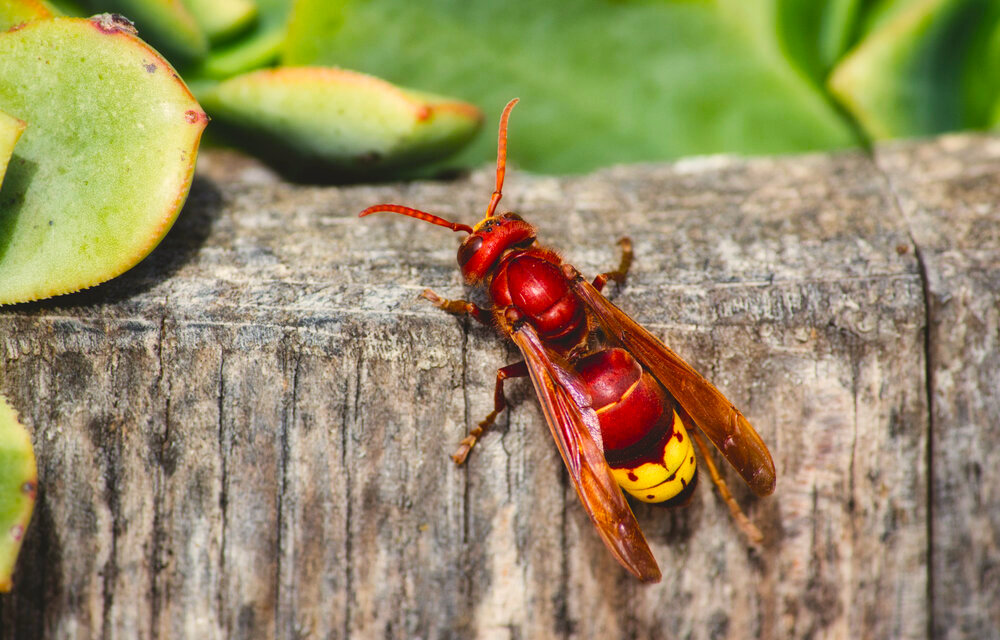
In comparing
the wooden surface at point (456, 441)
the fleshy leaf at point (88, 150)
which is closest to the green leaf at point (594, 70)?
the wooden surface at point (456, 441)

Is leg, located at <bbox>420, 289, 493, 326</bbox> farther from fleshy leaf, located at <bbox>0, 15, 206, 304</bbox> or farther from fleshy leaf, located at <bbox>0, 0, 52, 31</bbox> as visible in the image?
fleshy leaf, located at <bbox>0, 0, 52, 31</bbox>

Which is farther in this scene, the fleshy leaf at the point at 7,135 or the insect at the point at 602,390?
the insect at the point at 602,390

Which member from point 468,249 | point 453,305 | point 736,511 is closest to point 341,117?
point 468,249

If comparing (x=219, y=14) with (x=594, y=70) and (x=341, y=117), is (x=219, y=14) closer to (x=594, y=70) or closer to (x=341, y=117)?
(x=341, y=117)

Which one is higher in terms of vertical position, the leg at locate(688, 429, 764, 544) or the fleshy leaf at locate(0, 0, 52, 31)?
the fleshy leaf at locate(0, 0, 52, 31)

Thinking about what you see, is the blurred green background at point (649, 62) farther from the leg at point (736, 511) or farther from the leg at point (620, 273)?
the leg at point (736, 511)

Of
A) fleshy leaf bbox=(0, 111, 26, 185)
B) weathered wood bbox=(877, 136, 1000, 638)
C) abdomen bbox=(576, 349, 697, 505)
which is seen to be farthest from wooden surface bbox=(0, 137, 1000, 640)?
fleshy leaf bbox=(0, 111, 26, 185)

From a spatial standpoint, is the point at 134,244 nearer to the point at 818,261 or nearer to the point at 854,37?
the point at 818,261
